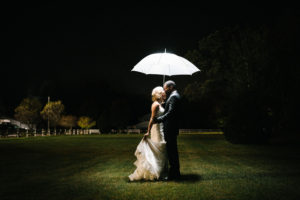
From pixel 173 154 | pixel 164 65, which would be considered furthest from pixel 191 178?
pixel 164 65

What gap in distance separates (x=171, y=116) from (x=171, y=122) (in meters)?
0.18

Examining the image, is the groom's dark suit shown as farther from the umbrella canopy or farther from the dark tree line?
the dark tree line

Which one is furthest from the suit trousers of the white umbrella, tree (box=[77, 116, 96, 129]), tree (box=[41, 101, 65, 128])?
tree (box=[77, 116, 96, 129])

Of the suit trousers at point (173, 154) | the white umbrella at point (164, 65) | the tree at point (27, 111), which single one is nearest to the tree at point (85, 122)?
the tree at point (27, 111)

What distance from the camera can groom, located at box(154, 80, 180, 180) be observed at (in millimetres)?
8633

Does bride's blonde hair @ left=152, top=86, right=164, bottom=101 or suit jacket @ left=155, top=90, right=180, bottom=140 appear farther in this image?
bride's blonde hair @ left=152, top=86, right=164, bottom=101

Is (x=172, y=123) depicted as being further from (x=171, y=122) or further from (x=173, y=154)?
(x=173, y=154)

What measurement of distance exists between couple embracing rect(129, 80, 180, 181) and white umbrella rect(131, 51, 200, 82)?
1290 mm

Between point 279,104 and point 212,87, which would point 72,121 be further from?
point 279,104

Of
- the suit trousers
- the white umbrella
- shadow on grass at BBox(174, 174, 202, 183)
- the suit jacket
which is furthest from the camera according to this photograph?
the white umbrella

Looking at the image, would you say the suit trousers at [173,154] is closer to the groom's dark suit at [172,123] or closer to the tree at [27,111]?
the groom's dark suit at [172,123]

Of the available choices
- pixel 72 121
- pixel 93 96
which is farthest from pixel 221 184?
pixel 93 96

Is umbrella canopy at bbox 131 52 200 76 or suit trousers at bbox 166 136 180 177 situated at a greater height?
umbrella canopy at bbox 131 52 200 76

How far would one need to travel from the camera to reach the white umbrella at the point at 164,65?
9.98 m
